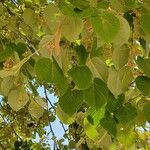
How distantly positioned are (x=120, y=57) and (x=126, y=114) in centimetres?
28

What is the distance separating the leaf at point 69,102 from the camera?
1.53 meters

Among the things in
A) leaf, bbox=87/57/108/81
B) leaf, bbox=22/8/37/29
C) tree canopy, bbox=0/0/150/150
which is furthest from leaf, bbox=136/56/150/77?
leaf, bbox=22/8/37/29

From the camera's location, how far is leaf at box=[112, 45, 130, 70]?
144cm

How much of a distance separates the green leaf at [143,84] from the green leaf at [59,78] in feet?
0.88

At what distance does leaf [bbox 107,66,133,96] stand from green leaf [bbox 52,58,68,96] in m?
0.15

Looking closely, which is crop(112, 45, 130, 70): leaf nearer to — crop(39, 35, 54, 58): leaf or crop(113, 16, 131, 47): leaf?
crop(113, 16, 131, 47): leaf

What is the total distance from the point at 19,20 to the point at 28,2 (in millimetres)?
251

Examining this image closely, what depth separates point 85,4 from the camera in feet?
4.16

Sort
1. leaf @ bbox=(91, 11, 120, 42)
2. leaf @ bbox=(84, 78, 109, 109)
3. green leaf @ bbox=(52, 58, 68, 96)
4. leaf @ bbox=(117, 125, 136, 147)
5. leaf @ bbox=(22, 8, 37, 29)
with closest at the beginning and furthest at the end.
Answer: leaf @ bbox=(91, 11, 120, 42) → green leaf @ bbox=(52, 58, 68, 96) → leaf @ bbox=(84, 78, 109, 109) → leaf @ bbox=(117, 125, 136, 147) → leaf @ bbox=(22, 8, 37, 29)

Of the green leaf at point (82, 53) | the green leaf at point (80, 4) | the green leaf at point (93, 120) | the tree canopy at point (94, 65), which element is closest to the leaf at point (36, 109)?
the tree canopy at point (94, 65)

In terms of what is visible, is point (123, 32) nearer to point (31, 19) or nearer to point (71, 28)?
point (71, 28)

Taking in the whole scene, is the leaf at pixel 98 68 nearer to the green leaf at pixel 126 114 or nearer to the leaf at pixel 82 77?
the leaf at pixel 82 77

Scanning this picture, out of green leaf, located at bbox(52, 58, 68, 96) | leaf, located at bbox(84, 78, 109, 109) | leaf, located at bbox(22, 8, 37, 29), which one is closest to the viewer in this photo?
green leaf, located at bbox(52, 58, 68, 96)

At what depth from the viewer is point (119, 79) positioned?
4.95 ft
